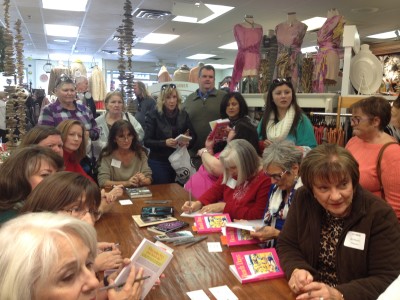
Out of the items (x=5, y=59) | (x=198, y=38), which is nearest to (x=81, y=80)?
(x=5, y=59)

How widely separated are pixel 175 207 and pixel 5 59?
6.08 feet

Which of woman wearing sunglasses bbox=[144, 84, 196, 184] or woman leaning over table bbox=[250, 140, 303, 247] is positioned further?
woman wearing sunglasses bbox=[144, 84, 196, 184]

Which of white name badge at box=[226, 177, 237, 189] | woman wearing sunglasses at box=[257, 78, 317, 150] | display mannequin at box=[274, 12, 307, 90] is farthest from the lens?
display mannequin at box=[274, 12, 307, 90]

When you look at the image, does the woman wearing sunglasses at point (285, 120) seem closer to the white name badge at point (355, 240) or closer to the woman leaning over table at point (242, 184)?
the woman leaning over table at point (242, 184)

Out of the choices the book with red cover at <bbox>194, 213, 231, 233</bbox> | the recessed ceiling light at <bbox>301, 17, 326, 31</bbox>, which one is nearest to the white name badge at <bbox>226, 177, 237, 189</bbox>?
the book with red cover at <bbox>194, 213, 231, 233</bbox>

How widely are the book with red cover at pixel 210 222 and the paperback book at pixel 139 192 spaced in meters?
0.86

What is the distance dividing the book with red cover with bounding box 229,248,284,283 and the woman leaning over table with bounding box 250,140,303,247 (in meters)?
0.21

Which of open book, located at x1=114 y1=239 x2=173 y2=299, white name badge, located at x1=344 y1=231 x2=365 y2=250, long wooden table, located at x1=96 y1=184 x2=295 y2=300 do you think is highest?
white name badge, located at x1=344 y1=231 x2=365 y2=250

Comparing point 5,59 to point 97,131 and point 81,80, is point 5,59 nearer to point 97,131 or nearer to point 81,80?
point 97,131

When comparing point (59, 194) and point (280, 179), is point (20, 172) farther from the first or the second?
point (280, 179)

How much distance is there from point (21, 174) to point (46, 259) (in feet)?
3.41

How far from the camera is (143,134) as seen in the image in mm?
4129

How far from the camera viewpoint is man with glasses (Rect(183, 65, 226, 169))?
3.89 m

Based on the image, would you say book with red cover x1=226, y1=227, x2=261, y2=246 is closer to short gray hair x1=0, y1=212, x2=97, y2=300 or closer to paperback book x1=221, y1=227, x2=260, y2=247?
paperback book x1=221, y1=227, x2=260, y2=247
